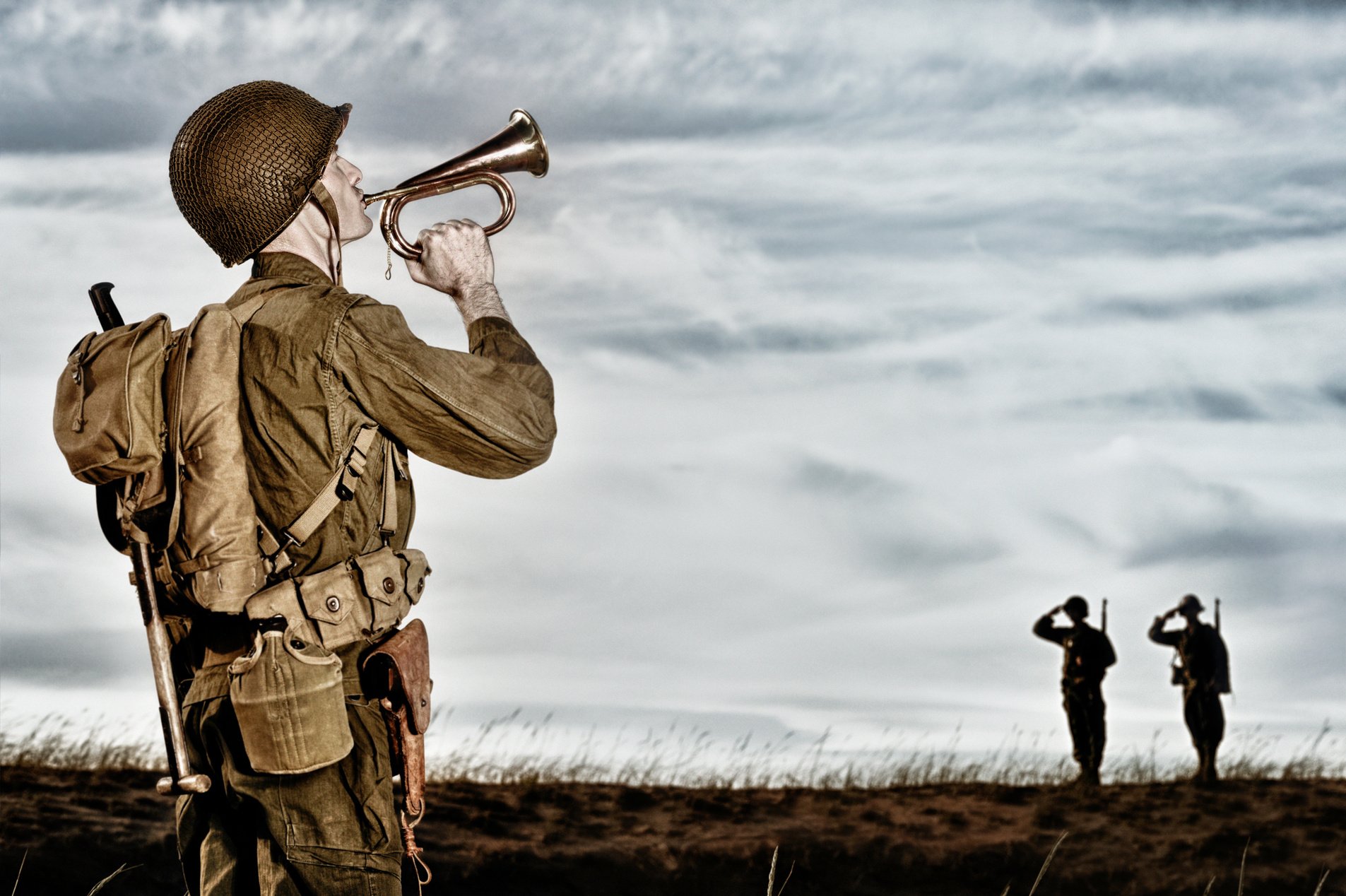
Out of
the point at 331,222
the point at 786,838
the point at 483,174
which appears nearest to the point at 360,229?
the point at 331,222

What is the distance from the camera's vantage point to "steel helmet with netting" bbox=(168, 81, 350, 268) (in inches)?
159

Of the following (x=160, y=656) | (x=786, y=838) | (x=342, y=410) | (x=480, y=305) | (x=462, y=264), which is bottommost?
(x=786, y=838)

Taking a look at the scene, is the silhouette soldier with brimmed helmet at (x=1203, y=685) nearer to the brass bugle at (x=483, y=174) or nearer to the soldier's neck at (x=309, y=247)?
the brass bugle at (x=483, y=174)

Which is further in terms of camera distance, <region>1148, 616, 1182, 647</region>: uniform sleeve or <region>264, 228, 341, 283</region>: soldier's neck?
<region>1148, 616, 1182, 647</region>: uniform sleeve

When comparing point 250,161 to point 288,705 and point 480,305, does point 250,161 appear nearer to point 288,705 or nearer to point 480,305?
point 480,305

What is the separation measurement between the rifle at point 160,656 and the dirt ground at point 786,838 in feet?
24.0

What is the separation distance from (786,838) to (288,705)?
10417 mm

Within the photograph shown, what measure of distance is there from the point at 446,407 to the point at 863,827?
11.0 meters

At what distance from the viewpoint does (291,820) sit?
368 cm

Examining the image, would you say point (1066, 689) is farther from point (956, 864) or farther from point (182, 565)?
point (182, 565)

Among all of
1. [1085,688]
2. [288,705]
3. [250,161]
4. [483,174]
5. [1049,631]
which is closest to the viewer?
[288,705]

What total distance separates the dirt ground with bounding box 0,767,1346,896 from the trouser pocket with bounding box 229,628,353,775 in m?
7.62

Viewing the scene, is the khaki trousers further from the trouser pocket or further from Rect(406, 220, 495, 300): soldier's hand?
Rect(406, 220, 495, 300): soldier's hand

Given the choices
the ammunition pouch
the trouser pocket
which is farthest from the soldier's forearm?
the trouser pocket
